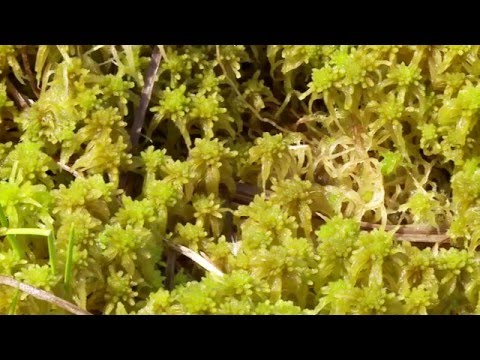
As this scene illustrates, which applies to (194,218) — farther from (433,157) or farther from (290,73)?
(433,157)

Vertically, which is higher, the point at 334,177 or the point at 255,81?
the point at 255,81

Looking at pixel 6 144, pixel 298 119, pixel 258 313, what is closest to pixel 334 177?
pixel 298 119

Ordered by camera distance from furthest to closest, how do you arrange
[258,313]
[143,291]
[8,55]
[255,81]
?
[255,81] → [8,55] → [143,291] → [258,313]

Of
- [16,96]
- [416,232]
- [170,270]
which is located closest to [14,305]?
[170,270]

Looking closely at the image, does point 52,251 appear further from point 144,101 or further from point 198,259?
point 144,101

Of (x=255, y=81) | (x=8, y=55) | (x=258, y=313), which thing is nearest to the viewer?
(x=258, y=313)

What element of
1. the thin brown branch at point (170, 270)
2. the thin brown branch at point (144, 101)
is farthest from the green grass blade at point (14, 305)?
the thin brown branch at point (144, 101)

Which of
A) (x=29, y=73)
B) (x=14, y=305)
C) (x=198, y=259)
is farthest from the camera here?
(x=29, y=73)

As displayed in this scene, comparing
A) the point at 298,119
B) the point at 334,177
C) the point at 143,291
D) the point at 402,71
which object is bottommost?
the point at 143,291
